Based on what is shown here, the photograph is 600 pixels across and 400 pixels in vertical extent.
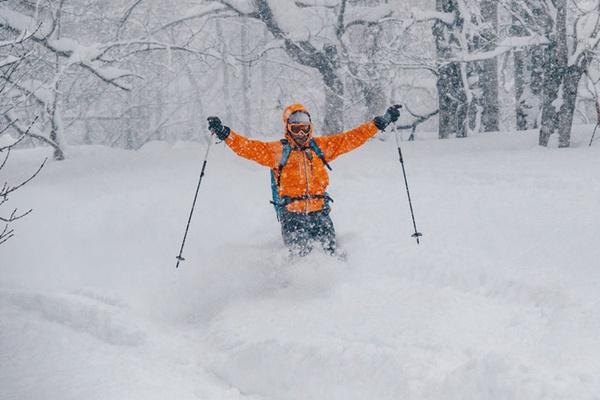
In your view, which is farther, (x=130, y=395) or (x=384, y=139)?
(x=384, y=139)

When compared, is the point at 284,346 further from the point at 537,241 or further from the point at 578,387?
the point at 537,241

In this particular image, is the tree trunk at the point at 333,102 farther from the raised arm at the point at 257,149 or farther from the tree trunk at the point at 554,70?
the raised arm at the point at 257,149

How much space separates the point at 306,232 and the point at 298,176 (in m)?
0.57

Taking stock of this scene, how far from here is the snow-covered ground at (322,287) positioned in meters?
5.04

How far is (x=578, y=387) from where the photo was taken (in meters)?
4.19

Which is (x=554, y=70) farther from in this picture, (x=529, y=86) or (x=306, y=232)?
(x=306, y=232)

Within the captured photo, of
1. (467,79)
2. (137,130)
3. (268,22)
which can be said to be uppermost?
(268,22)

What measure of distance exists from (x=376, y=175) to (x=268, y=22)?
4.40 meters

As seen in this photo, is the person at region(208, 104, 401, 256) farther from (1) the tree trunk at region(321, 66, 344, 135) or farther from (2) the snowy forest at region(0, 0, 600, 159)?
(1) the tree trunk at region(321, 66, 344, 135)

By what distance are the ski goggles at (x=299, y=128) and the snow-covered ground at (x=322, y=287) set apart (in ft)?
4.06

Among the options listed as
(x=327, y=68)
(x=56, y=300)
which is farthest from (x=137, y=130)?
(x=56, y=300)

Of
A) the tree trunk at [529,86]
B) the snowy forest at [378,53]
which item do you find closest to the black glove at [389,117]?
the snowy forest at [378,53]

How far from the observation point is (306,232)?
23.7ft

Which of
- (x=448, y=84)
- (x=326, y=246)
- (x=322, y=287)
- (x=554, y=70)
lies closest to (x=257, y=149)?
(x=326, y=246)
